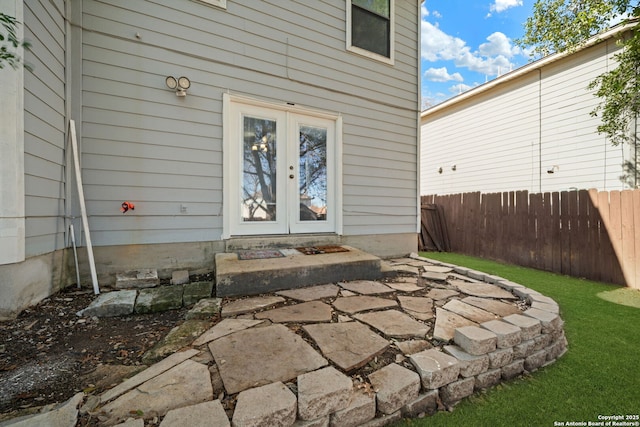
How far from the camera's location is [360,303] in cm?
235

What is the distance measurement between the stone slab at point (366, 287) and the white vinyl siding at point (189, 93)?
4.20 ft

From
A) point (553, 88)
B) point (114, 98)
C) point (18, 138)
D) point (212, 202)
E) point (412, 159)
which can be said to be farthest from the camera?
point (553, 88)

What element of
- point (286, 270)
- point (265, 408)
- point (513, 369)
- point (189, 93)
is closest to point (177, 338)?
point (265, 408)

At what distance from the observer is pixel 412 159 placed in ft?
16.0

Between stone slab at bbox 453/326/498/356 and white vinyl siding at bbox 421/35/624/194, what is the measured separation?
245 inches

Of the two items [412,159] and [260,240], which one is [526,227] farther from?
[260,240]

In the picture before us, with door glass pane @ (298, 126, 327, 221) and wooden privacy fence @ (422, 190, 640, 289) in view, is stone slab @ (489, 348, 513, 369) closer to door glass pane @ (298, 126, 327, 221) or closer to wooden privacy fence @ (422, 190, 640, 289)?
door glass pane @ (298, 126, 327, 221)

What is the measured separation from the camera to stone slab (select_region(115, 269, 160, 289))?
266 cm

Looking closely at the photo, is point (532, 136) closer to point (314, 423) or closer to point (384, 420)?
point (384, 420)

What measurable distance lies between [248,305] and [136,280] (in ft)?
4.42

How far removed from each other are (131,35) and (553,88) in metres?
8.32

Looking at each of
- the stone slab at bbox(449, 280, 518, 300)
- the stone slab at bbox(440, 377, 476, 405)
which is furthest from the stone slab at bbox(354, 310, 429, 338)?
the stone slab at bbox(449, 280, 518, 300)

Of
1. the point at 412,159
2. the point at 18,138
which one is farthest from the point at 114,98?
the point at 412,159

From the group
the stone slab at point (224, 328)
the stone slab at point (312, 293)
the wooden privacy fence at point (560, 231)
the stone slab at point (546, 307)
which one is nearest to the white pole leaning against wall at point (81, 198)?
the stone slab at point (224, 328)
